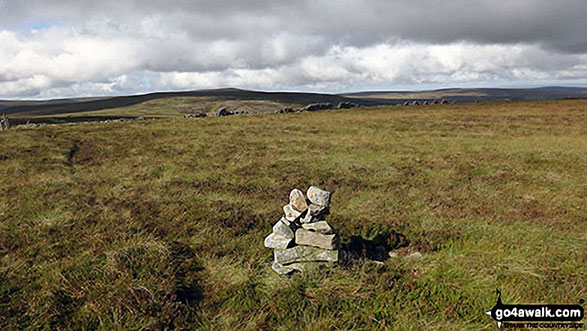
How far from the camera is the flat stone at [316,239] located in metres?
6.44

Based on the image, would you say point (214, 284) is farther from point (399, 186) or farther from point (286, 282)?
point (399, 186)

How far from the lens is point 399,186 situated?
45.3ft

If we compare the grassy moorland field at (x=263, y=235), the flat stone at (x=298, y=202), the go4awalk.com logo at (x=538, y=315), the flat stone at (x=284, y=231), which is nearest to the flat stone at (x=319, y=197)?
the flat stone at (x=298, y=202)

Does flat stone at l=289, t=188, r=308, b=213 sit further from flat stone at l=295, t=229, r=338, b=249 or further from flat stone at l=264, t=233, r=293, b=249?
flat stone at l=264, t=233, r=293, b=249

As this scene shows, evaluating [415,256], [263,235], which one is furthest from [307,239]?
[415,256]

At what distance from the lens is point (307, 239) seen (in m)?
6.53

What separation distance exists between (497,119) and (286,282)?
41.1 metres

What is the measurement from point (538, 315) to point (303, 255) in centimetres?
418

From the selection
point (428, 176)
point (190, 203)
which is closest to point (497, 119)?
point (428, 176)

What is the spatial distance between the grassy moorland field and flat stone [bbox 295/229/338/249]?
0.52m

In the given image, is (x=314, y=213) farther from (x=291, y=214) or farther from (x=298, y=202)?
(x=291, y=214)

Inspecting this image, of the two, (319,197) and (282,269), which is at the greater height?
(319,197)

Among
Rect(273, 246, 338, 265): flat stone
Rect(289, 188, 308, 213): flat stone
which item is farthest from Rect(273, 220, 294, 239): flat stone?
Rect(289, 188, 308, 213): flat stone

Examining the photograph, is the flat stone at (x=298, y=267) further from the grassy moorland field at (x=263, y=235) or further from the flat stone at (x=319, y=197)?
the flat stone at (x=319, y=197)
